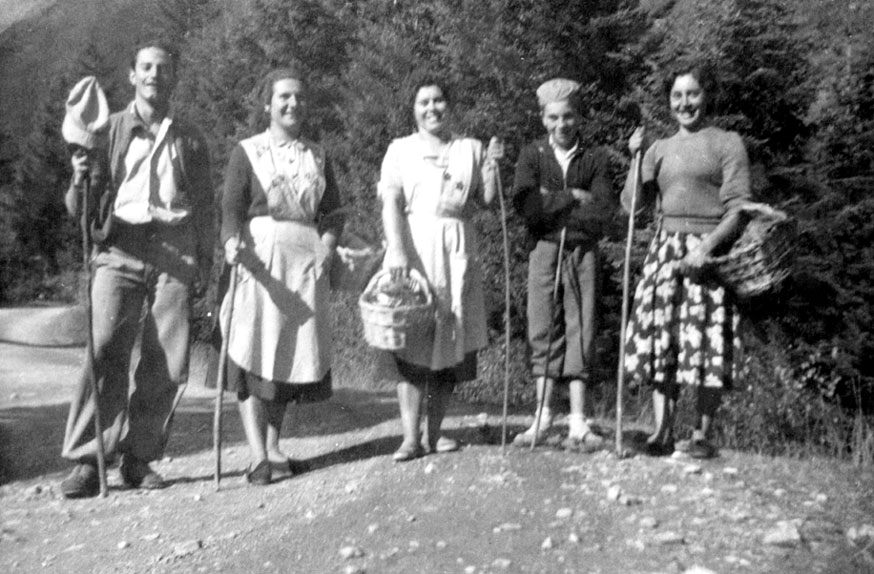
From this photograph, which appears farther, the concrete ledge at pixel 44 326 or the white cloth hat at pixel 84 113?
the white cloth hat at pixel 84 113

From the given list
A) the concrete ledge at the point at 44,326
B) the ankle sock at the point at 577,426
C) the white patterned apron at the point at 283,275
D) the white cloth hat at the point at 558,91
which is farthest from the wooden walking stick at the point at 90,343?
the ankle sock at the point at 577,426

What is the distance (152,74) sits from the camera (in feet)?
14.9

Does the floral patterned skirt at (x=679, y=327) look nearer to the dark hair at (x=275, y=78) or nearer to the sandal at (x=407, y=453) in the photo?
the sandal at (x=407, y=453)

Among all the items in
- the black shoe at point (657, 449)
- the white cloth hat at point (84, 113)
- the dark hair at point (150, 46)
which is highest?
the dark hair at point (150, 46)

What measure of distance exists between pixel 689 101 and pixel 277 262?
202 centimetres

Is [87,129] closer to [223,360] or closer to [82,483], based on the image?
[223,360]

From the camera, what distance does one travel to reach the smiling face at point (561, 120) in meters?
4.73

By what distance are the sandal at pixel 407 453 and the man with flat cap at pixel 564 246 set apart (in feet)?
1.85

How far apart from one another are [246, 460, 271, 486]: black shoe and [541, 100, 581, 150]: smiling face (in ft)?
6.78

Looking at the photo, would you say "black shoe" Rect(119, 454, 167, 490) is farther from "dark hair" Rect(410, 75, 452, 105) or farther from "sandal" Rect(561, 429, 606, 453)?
"dark hair" Rect(410, 75, 452, 105)

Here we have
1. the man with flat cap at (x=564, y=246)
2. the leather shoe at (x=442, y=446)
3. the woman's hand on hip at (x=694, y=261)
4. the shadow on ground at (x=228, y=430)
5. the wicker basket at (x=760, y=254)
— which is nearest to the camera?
the wicker basket at (x=760, y=254)

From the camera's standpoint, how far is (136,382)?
4762mm

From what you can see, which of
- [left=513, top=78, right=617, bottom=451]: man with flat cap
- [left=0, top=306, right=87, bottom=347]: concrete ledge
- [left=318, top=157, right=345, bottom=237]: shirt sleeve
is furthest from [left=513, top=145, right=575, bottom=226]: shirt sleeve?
[left=0, top=306, right=87, bottom=347]: concrete ledge

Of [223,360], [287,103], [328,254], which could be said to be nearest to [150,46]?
[287,103]
